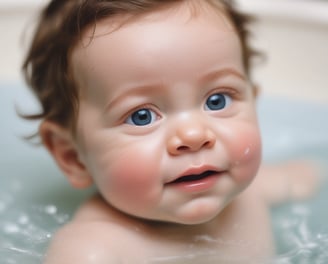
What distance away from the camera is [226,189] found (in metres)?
0.82

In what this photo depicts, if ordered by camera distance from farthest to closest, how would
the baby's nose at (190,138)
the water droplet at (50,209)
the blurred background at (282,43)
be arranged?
the blurred background at (282,43) < the water droplet at (50,209) < the baby's nose at (190,138)

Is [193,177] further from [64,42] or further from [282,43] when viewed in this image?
[282,43]

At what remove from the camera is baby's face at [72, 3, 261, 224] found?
784 mm

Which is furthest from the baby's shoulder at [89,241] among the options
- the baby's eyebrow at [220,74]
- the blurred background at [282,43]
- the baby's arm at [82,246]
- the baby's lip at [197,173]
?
the blurred background at [282,43]

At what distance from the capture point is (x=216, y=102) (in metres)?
0.83

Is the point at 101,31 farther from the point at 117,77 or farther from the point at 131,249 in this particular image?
the point at 131,249

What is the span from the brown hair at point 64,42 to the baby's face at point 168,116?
→ 0.02 m

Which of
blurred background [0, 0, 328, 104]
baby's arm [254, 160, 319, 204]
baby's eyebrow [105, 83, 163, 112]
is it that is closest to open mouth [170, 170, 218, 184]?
baby's eyebrow [105, 83, 163, 112]

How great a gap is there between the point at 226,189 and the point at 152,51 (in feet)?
0.64

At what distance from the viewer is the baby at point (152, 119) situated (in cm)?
79

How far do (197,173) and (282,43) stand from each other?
0.74m

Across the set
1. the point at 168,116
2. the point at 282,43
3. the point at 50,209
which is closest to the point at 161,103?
the point at 168,116

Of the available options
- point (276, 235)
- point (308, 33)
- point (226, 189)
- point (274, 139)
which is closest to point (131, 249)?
point (226, 189)

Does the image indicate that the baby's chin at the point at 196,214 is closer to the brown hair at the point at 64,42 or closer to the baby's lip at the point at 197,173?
the baby's lip at the point at 197,173
